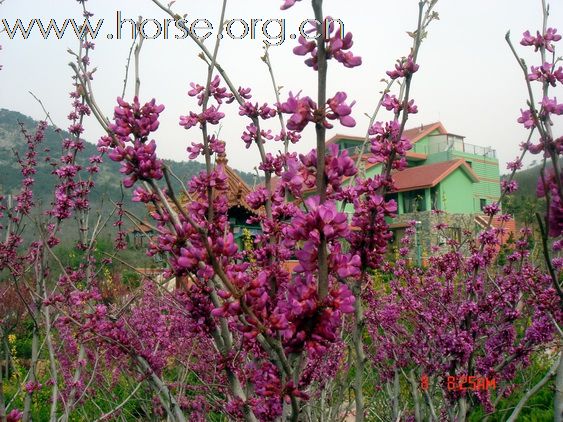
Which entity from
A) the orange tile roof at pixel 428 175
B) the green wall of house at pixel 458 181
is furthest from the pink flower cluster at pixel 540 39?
the orange tile roof at pixel 428 175

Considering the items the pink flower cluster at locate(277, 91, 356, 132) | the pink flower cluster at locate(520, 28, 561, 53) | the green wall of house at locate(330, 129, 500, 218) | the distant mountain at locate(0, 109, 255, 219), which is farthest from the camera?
the distant mountain at locate(0, 109, 255, 219)

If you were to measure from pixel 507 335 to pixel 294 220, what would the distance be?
2.91 m

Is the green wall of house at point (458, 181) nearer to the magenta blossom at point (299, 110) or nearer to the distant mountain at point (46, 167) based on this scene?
the distant mountain at point (46, 167)

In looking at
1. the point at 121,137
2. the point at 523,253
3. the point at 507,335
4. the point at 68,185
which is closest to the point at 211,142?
the point at 121,137

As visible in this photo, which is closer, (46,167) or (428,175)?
(428,175)

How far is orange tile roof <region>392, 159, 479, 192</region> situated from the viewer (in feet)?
79.9

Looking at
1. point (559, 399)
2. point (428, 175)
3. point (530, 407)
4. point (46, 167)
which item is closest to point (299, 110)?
point (559, 399)

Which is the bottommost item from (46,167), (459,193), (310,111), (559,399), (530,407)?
(530,407)

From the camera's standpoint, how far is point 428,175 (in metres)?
25.1

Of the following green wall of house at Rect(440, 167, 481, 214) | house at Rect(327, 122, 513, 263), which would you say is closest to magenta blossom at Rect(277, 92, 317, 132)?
house at Rect(327, 122, 513, 263)

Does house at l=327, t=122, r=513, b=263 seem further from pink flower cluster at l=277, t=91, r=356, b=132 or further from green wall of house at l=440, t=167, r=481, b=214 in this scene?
pink flower cluster at l=277, t=91, r=356, b=132

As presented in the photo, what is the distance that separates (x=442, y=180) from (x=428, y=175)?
0.84 m

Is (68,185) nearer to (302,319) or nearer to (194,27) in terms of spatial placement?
(194,27)
